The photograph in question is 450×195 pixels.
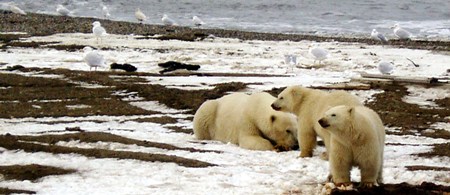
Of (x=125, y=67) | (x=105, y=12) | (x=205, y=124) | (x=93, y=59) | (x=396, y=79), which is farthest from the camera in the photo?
(x=105, y=12)

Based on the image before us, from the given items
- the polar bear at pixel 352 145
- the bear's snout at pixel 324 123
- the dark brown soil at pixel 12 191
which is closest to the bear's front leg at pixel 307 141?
the polar bear at pixel 352 145

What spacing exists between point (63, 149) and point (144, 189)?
7.05ft

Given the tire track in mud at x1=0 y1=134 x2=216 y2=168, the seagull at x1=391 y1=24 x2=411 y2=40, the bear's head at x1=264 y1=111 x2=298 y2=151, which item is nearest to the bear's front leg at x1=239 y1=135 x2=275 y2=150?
the bear's head at x1=264 y1=111 x2=298 y2=151

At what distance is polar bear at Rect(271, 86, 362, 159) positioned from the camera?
9.57m

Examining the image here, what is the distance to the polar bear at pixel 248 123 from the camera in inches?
423

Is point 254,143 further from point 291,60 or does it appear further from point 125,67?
point 291,60

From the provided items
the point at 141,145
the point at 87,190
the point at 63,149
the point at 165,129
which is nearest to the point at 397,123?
the point at 165,129

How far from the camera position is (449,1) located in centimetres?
6888

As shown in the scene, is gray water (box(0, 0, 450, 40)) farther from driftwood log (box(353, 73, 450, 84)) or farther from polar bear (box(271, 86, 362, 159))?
polar bear (box(271, 86, 362, 159))

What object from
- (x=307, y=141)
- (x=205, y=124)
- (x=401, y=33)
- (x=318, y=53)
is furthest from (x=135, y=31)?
(x=307, y=141)

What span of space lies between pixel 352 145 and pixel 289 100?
2200mm

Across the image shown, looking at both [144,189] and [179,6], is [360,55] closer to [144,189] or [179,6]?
[144,189]

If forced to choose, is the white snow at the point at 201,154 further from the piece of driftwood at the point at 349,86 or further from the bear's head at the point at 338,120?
the bear's head at the point at 338,120

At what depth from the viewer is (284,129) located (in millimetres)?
10742
